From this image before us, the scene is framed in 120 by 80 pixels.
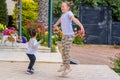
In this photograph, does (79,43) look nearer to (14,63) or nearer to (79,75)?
(14,63)

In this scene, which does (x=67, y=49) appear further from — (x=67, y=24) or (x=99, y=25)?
(x=99, y=25)

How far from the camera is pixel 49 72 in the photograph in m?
11.1

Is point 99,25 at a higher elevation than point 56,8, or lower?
lower

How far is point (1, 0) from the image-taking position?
76.7 ft

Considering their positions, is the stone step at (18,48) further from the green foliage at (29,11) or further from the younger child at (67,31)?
the green foliage at (29,11)

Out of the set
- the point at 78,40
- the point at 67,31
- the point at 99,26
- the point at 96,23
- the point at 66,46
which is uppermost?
the point at 67,31

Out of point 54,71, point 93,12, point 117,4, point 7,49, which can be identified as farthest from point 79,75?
point 117,4

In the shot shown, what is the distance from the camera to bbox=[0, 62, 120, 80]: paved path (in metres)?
10.4

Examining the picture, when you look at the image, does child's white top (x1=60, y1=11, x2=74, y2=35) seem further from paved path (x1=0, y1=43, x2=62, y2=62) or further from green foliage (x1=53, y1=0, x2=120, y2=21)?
green foliage (x1=53, y1=0, x2=120, y2=21)

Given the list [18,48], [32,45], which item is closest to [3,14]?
[18,48]

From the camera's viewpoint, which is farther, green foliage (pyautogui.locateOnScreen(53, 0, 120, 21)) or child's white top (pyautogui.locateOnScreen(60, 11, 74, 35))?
green foliage (pyautogui.locateOnScreen(53, 0, 120, 21))

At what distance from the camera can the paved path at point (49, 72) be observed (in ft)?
34.0

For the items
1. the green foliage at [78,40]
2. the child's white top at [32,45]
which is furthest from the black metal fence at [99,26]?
the child's white top at [32,45]

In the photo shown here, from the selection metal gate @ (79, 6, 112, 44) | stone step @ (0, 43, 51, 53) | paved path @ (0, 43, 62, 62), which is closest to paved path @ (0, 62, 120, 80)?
paved path @ (0, 43, 62, 62)
